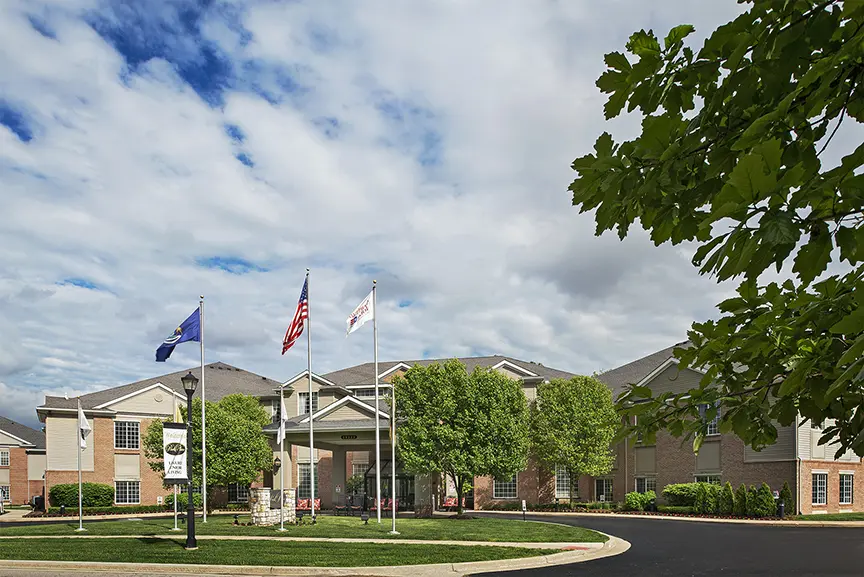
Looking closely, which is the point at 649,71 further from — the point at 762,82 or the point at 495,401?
the point at 495,401

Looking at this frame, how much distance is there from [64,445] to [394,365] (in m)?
25.6

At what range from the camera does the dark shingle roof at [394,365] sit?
2210 inches

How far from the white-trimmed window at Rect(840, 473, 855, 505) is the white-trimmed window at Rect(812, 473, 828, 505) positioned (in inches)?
69.2

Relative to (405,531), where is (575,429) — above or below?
above

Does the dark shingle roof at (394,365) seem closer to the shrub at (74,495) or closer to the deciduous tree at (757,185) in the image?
the shrub at (74,495)

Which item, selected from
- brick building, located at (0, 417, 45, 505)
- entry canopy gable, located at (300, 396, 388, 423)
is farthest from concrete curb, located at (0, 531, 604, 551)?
brick building, located at (0, 417, 45, 505)

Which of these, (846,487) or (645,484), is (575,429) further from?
(846,487)

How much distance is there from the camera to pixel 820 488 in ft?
141

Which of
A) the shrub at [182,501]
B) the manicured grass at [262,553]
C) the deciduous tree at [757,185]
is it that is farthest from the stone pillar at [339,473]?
the deciduous tree at [757,185]

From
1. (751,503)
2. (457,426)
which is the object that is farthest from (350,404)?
(751,503)

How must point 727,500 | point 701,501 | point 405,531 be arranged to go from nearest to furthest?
point 405,531, point 727,500, point 701,501

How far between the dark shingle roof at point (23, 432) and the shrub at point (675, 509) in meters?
69.0

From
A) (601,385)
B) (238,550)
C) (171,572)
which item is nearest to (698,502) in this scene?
(601,385)

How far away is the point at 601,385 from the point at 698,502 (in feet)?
32.0
